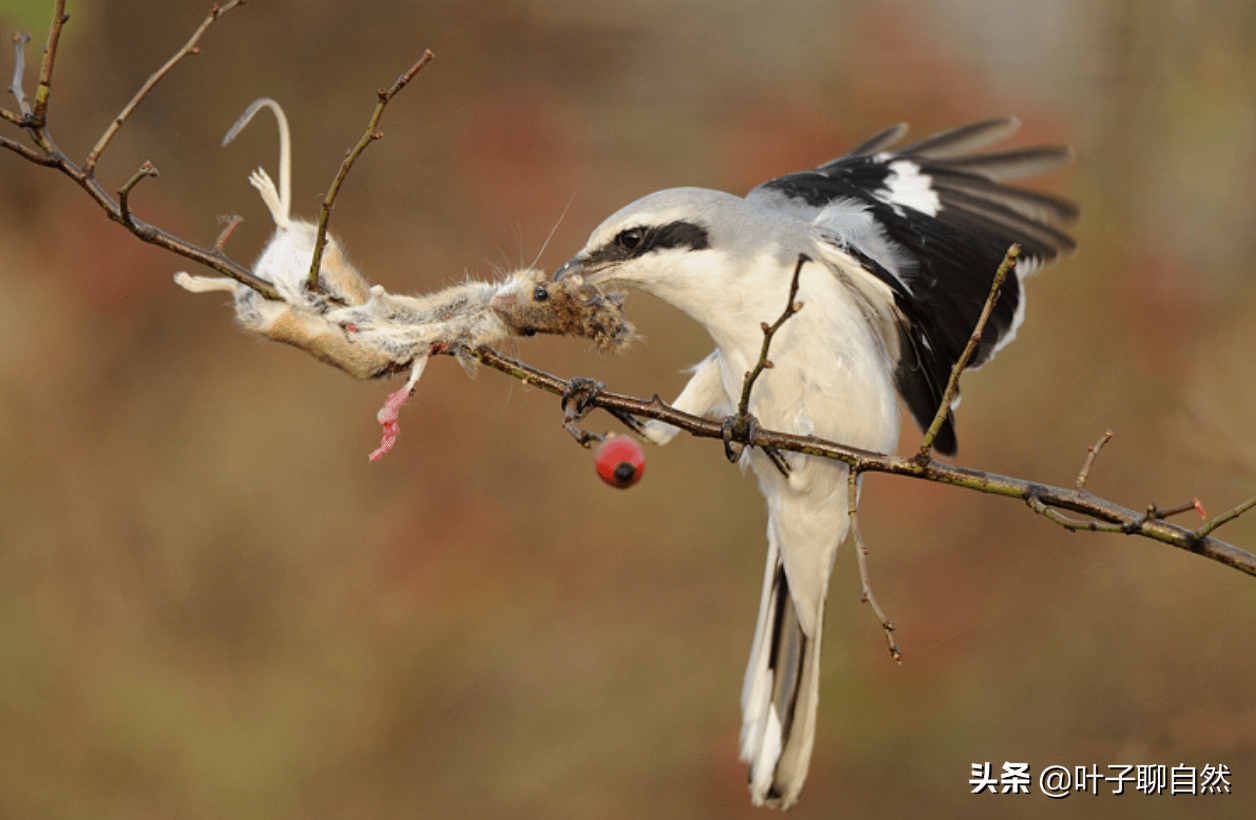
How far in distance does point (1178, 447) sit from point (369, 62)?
8.18ft

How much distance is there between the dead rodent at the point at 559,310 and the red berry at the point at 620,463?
0.38ft

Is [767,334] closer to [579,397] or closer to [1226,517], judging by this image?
[579,397]

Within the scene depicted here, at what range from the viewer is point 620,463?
117 centimetres

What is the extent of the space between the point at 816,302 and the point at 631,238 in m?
0.28

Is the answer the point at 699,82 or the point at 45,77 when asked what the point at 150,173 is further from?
the point at 699,82

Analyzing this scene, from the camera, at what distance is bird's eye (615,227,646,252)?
128 centimetres

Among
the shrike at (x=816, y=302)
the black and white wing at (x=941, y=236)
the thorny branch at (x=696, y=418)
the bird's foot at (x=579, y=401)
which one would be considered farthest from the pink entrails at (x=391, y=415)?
the black and white wing at (x=941, y=236)

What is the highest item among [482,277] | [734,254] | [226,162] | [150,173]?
[226,162]

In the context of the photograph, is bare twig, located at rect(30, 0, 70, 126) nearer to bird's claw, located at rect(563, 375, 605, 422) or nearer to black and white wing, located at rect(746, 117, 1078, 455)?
bird's claw, located at rect(563, 375, 605, 422)

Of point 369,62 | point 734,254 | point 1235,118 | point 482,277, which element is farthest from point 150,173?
point 1235,118

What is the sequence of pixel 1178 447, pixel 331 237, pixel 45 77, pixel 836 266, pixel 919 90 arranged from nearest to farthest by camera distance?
pixel 45 77 < pixel 331 237 < pixel 836 266 < pixel 1178 447 < pixel 919 90

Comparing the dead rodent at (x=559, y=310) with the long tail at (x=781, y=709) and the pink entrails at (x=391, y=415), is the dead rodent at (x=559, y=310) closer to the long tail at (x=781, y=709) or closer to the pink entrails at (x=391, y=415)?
the pink entrails at (x=391, y=415)

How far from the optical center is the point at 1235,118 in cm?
302

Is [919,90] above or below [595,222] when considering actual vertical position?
above
